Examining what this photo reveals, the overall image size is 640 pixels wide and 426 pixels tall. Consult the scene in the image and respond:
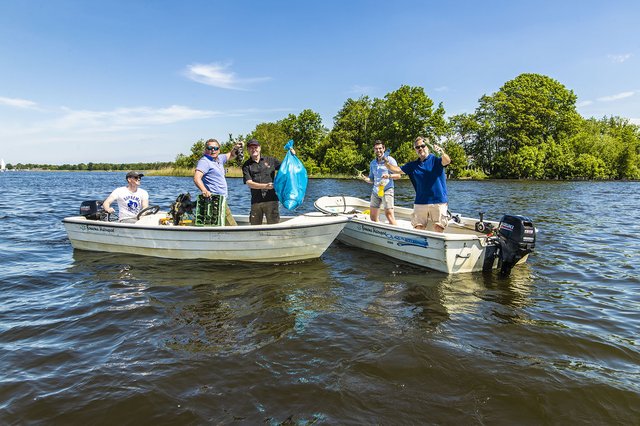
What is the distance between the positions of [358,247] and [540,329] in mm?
4896

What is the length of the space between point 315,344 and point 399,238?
3.79 meters

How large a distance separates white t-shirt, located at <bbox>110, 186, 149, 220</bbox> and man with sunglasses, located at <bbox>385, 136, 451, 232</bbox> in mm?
5450

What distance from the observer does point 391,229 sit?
7680 mm

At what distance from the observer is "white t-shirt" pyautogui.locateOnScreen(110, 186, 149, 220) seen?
8.17m

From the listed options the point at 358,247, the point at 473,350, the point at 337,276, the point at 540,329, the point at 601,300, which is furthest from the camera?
the point at 358,247

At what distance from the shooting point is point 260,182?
7.36 meters

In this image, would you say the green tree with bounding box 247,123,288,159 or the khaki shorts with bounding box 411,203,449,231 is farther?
the green tree with bounding box 247,123,288,159

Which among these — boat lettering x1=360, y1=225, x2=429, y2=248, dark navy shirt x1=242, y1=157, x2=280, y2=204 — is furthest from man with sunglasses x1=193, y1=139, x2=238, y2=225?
boat lettering x1=360, y1=225, x2=429, y2=248

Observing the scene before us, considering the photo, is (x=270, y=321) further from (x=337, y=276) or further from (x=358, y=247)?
(x=358, y=247)

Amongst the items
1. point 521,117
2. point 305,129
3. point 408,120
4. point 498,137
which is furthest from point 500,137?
point 305,129

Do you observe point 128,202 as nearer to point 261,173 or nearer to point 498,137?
point 261,173

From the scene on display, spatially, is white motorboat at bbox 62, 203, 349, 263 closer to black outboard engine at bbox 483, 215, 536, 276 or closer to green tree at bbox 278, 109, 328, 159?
black outboard engine at bbox 483, 215, 536, 276

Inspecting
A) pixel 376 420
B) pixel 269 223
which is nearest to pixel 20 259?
pixel 269 223

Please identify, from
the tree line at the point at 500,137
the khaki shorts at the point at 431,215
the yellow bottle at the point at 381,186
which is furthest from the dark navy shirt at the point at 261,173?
the tree line at the point at 500,137
